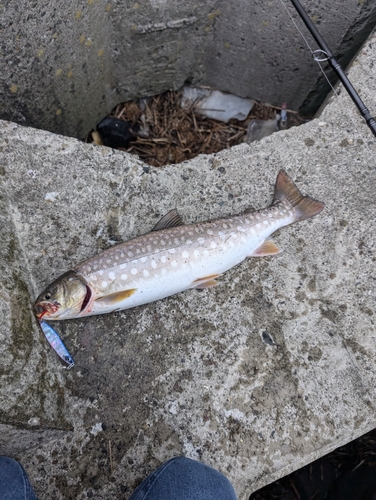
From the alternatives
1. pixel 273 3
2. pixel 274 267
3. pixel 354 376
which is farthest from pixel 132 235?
pixel 273 3

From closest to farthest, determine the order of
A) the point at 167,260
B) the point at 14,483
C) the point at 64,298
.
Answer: the point at 14,483 → the point at 64,298 → the point at 167,260

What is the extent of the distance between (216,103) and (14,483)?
3.73m

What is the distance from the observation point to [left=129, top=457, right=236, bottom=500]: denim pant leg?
2.37 metres

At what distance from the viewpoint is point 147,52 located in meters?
3.68

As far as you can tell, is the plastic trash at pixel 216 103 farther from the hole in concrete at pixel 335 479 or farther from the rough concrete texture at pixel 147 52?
the hole in concrete at pixel 335 479

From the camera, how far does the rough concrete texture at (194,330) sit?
2455mm

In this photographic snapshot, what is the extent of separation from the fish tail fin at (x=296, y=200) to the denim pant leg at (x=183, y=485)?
5.60 ft

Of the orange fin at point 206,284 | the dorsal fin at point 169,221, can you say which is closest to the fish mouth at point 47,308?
the dorsal fin at point 169,221

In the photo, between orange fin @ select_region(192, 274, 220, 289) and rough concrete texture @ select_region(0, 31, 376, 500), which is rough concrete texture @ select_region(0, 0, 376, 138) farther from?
orange fin @ select_region(192, 274, 220, 289)

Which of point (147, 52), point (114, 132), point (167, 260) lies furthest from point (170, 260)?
point (147, 52)

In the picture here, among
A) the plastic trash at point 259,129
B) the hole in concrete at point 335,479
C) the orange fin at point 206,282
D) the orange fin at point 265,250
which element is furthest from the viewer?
the plastic trash at point 259,129

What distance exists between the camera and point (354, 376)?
8.89 ft

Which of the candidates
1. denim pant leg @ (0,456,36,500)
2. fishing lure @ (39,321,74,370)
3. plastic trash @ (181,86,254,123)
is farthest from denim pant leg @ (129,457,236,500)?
plastic trash @ (181,86,254,123)

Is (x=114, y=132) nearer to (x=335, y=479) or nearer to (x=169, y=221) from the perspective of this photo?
(x=169, y=221)
